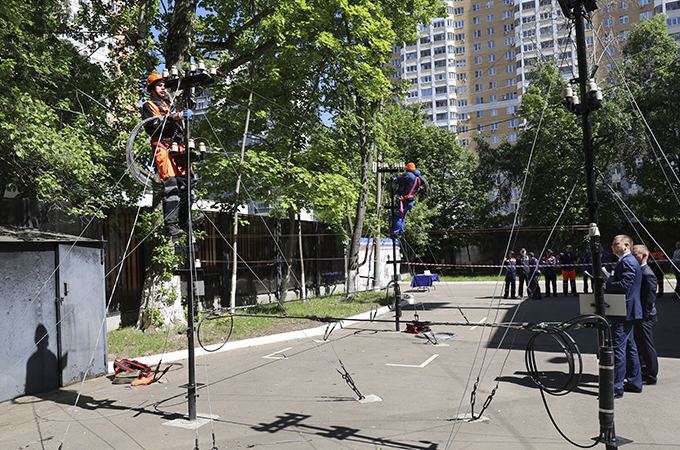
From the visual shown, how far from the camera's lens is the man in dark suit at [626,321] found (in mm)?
5859

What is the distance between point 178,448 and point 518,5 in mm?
75341

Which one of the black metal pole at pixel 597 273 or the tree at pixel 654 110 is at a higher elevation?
the tree at pixel 654 110

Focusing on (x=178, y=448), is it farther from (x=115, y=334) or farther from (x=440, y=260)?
(x=440, y=260)

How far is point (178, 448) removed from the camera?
4.73 meters

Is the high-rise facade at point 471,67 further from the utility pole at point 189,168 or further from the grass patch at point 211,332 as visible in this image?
the utility pole at point 189,168

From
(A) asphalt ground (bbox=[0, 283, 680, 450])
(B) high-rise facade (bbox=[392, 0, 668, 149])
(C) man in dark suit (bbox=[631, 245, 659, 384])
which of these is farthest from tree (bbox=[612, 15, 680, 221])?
(B) high-rise facade (bbox=[392, 0, 668, 149])

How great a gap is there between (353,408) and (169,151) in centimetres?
394

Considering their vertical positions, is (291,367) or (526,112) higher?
(526,112)

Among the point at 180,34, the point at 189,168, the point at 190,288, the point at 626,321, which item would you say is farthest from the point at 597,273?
the point at 180,34

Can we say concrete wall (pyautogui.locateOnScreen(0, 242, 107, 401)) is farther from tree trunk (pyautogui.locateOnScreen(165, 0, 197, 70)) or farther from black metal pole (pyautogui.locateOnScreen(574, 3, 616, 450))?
black metal pole (pyautogui.locateOnScreen(574, 3, 616, 450))

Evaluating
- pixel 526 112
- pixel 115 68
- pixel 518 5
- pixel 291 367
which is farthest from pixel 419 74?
pixel 291 367

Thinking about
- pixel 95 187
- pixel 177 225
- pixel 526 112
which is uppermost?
pixel 526 112

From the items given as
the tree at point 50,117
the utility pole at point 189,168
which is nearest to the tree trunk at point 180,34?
the tree at point 50,117

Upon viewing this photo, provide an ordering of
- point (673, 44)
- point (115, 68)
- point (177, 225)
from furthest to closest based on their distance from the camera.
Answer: point (673, 44), point (115, 68), point (177, 225)
